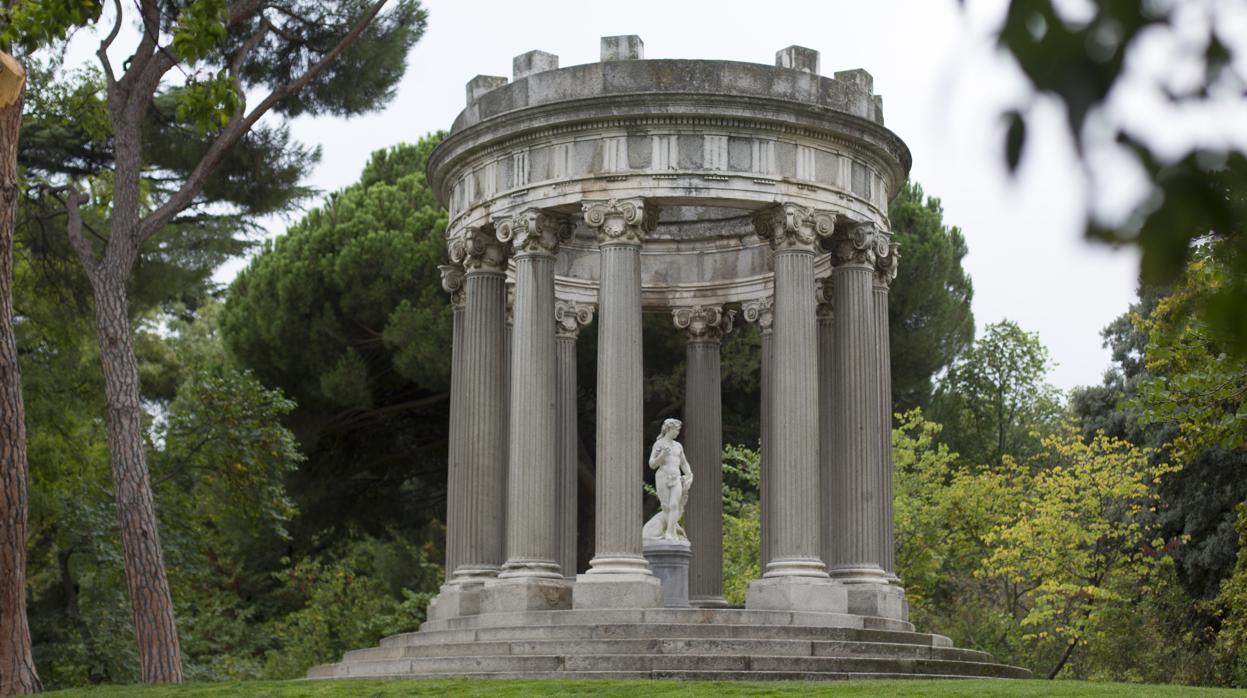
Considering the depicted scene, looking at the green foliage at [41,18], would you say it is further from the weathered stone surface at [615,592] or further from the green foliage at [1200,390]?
the green foliage at [1200,390]

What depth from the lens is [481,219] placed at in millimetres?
29703

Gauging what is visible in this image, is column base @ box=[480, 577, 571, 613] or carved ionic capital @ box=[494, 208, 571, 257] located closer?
column base @ box=[480, 577, 571, 613]

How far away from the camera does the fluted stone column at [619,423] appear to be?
26578mm

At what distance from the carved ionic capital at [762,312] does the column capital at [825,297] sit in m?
1.35

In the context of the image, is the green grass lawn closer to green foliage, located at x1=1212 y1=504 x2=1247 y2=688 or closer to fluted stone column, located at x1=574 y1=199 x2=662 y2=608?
fluted stone column, located at x1=574 y1=199 x2=662 y2=608

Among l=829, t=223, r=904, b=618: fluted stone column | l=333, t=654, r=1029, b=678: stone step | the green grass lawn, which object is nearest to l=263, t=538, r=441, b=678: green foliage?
l=829, t=223, r=904, b=618: fluted stone column

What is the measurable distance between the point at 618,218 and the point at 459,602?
24.2 ft

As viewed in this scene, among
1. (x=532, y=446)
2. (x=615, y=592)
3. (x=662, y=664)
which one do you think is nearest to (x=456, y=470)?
(x=532, y=446)

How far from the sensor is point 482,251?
30156 mm

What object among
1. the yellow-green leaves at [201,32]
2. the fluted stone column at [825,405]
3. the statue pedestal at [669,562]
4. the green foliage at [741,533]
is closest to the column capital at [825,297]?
the fluted stone column at [825,405]

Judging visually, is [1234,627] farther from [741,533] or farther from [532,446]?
[532,446]

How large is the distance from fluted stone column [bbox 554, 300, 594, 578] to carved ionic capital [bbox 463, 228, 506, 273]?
2799 mm

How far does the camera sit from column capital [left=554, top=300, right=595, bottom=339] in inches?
1320

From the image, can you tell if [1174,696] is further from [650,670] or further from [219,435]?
[219,435]
